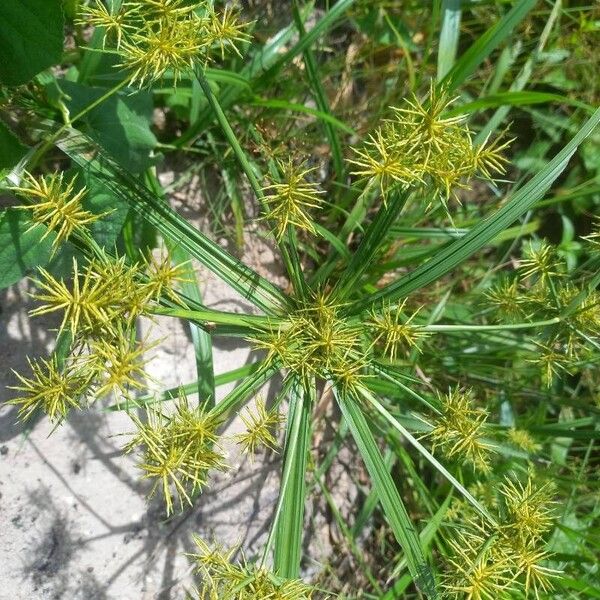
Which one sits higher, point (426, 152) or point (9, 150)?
point (9, 150)

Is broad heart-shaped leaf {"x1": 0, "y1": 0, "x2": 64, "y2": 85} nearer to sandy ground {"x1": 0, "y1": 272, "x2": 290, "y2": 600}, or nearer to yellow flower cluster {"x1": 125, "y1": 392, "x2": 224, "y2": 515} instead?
sandy ground {"x1": 0, "y1": 272, "x2": 290, "y2": 600}

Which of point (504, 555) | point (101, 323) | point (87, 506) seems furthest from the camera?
point (87, 506)

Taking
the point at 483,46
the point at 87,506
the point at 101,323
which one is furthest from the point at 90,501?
the point at 483,46

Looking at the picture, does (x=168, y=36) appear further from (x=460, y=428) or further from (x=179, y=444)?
(x=460, y=428)

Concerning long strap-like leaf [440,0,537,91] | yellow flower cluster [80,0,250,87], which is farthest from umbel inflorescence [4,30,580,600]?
long strap-like leaf [440,0,537,91]

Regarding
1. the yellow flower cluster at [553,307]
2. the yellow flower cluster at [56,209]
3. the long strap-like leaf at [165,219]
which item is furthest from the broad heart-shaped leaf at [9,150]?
the yellow flower cluster at [553,307]

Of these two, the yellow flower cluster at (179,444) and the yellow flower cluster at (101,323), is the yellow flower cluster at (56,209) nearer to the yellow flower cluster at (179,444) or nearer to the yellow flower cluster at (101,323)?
the yellow flower cluster at (101,323)

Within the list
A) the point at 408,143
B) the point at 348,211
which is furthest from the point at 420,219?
the point at 408,143

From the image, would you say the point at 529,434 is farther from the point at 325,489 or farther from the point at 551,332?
the point at 325,489
